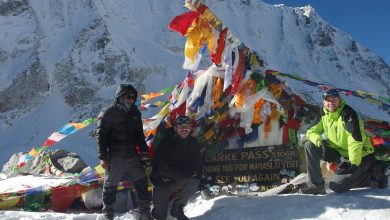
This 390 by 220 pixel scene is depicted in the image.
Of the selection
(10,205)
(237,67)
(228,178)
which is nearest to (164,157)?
(228,178)

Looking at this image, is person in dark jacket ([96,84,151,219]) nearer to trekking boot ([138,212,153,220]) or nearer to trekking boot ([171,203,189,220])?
trekking boot ([138,212,153,220])

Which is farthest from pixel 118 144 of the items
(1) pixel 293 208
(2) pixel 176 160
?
(1) pixel 293 208

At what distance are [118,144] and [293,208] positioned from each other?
81.7 inches

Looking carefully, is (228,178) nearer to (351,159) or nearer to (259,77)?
(259,77)

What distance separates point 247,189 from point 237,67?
168 cm

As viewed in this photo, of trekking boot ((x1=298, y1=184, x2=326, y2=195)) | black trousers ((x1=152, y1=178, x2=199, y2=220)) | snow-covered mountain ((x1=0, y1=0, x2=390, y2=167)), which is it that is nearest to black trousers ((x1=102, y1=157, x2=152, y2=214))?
black trousers ((x1=152, y1=178, x2=199, y2=220))

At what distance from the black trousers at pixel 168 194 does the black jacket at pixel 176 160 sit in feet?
0.26

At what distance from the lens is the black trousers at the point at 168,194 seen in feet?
17.4

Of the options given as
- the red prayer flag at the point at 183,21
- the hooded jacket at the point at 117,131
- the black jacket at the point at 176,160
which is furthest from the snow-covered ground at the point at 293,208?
the red prayer flag at the point at 183,21

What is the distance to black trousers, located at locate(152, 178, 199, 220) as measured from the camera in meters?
5.31

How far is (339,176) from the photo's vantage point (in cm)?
523

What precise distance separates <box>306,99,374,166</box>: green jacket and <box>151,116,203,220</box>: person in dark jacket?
1.41 meters

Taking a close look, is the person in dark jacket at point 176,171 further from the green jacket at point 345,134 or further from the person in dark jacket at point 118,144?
the green jacket at point 345,134

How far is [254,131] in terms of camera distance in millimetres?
6625
